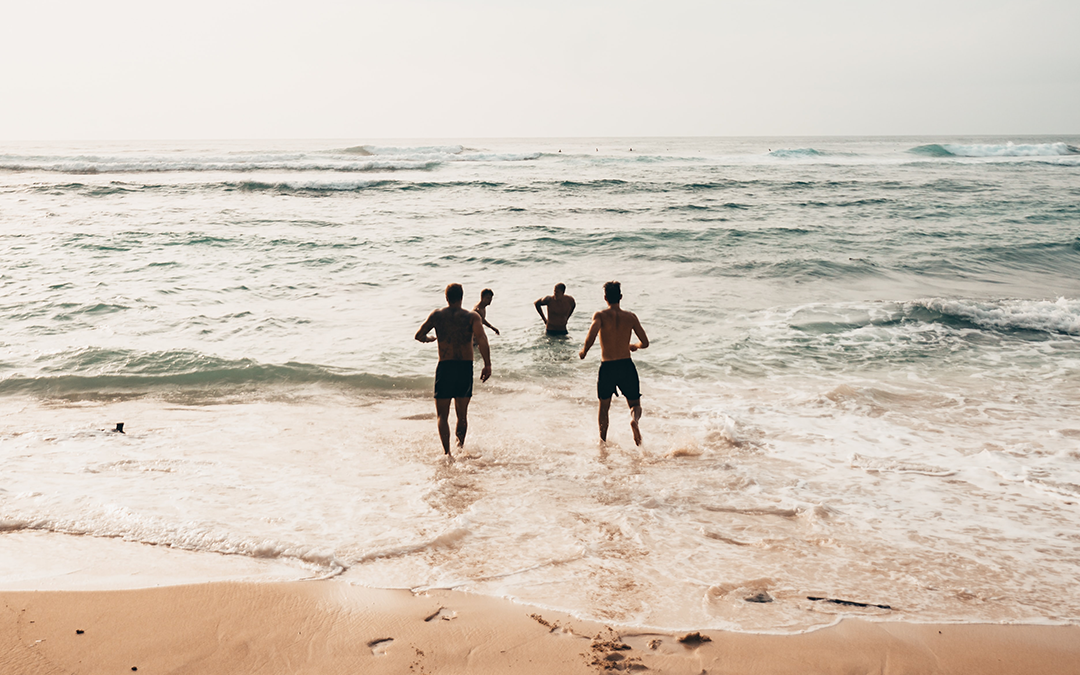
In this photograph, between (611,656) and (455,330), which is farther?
(455,330)

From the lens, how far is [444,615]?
351 centimetres

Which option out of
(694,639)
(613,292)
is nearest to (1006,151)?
(613,292)

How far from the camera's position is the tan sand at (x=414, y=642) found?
123 inches

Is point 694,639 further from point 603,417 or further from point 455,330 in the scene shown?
point 455,330

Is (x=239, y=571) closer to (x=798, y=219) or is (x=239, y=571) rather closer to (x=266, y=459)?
(x=266, y=459)

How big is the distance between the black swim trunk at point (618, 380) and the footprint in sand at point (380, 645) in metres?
3.54

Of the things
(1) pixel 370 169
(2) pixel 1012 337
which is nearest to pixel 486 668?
(2) pixel 1012 337

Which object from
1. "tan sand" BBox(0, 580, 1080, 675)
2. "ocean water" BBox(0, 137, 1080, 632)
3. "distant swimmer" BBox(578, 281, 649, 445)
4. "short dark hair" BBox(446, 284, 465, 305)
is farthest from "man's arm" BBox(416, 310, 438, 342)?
"tan sand" BBox(0, 580, 1080, 675)

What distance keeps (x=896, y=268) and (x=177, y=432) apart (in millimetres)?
15367

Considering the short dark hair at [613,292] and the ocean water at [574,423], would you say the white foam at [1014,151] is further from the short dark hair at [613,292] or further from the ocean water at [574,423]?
the short dark hair at [613,292]

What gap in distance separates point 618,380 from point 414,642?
364 centimetres

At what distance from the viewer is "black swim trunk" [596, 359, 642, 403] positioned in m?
6.40

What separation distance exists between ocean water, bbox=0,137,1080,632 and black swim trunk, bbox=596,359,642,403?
1.71 ft

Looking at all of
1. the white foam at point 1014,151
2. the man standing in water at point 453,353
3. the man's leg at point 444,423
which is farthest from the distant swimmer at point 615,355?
the white foam at point 1014,151
